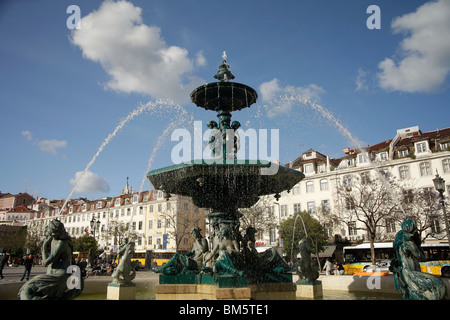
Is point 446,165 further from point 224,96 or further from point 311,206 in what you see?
point 224,96

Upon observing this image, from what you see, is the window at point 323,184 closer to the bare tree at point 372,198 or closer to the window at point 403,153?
the bare tree at point 372,198

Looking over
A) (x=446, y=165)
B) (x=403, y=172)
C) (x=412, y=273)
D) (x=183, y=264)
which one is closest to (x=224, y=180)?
(x=183, y=264)

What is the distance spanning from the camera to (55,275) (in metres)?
5.39

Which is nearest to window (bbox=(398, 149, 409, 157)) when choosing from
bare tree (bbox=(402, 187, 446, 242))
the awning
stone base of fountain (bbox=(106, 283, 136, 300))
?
bare tree (bbox=(402, 187, 446, 242))

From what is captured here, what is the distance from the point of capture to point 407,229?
227 inches

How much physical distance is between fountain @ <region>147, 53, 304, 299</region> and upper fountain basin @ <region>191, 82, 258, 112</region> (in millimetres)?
29

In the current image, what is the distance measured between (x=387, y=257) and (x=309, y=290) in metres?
28.4

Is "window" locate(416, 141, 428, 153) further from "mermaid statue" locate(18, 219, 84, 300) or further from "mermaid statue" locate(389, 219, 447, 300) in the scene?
"mermaid statue" locate(18, 219, 84, 300)

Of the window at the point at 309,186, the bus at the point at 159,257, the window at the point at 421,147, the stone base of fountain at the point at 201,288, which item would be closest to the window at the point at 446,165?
the window at the point at 421,147
